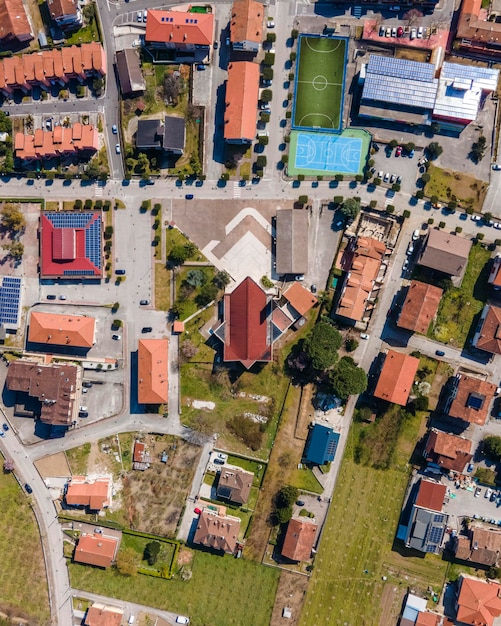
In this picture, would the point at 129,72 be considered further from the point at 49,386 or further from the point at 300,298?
the point at 49,386

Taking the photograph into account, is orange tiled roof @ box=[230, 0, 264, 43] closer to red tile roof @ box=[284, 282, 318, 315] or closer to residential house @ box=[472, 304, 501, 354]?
red tile roof @ box=[284, 282, 318, 315]

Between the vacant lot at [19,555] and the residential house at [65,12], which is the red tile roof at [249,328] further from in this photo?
the residential house at [65,12]

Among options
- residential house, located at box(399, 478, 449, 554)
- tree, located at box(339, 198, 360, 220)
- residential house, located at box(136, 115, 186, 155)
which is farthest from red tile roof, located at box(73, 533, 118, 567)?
tree, located at box(339, 198, 360, 220)

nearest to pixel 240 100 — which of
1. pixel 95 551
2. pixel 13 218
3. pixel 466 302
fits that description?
pixel 13 218

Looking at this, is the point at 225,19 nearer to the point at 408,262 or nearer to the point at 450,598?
the point at 408,262

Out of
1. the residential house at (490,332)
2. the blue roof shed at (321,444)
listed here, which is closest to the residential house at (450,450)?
the residential house at (490,332)
